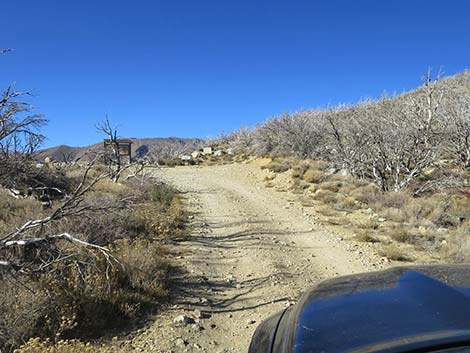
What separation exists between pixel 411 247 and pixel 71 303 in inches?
279

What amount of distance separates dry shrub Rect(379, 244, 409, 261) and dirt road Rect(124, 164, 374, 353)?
23.8 inches

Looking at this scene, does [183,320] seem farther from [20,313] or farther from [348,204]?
[348,204]

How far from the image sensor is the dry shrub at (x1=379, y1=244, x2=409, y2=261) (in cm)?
753

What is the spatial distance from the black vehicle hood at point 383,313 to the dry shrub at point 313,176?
1454 centimetres

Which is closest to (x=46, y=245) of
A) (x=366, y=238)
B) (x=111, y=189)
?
(x=366, y=238)

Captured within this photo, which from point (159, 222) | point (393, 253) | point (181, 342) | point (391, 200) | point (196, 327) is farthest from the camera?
point (391, 200)

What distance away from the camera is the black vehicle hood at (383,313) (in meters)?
1.58

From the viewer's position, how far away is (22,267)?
3.93 meters

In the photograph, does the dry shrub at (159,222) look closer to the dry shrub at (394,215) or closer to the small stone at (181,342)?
the small stone at (181,342)

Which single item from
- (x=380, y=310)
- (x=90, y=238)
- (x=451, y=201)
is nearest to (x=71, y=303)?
(x=90, y=238)

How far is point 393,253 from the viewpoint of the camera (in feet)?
24.8

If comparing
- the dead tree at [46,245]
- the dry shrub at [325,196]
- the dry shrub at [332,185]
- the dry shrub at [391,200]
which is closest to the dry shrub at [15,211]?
the dead tree at [46,245]

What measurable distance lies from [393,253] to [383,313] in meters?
6.30

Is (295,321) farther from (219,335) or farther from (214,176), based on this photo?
(214,176)
